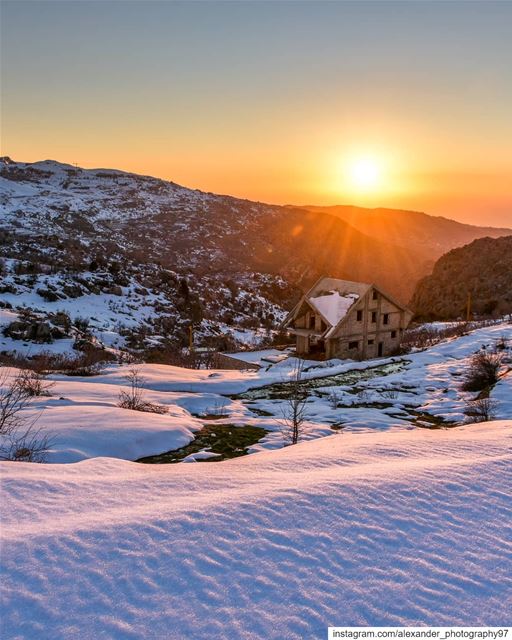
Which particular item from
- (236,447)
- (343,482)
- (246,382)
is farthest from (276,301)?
(343,482)

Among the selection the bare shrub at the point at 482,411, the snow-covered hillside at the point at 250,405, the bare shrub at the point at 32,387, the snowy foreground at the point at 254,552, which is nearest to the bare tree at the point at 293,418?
the snow-covered hillside at the point at 250,405

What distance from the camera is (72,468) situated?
17.3ft

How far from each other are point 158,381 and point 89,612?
1164 cm

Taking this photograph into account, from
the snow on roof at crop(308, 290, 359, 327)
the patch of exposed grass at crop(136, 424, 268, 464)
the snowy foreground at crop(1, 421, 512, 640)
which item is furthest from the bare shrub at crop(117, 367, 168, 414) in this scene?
the snow on roof at crop(308, 290, 359, 327)

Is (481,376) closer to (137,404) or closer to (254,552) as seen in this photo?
(137,404)

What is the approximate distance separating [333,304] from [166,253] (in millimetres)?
64113

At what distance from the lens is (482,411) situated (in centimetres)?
1059

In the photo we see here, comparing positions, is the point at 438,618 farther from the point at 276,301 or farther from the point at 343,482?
the point at 276,301

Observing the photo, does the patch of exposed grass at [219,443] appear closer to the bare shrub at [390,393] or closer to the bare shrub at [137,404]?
the bare shrub at [137,404]

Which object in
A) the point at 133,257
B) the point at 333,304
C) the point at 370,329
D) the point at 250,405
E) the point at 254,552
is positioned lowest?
the point at 250,405

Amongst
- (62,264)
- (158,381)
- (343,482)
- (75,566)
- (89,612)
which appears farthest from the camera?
(62,264)

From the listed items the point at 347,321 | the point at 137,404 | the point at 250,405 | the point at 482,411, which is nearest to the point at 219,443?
the point at 137,404

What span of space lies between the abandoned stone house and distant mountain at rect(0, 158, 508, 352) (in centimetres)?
1034

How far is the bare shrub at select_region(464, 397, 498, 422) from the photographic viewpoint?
33.9 feet
